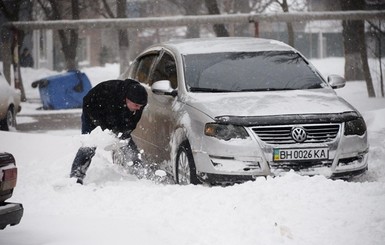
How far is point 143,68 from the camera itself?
9.39 metres

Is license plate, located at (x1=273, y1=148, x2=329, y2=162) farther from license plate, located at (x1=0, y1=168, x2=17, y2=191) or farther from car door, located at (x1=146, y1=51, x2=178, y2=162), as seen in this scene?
license plate, located at (x1=0, y1=168, x2=17, y2=191)

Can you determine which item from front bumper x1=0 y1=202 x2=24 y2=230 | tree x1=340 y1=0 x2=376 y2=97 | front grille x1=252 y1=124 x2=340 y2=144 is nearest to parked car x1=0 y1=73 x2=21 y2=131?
front grille x1=252 y1=124 x2=340 y2=144

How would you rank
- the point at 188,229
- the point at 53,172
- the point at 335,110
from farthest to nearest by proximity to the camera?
the point at 53,172, the point at 335,110, the point at 188,229

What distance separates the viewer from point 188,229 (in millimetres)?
5461

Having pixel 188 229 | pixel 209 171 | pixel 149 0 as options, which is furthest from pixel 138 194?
pixel 149 0

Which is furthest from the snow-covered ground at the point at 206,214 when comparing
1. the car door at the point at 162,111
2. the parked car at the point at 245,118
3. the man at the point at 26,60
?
the man at the point at 26,60

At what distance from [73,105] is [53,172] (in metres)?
12.6

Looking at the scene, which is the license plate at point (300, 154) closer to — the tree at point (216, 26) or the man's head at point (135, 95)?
the man's head at point (135, 95)

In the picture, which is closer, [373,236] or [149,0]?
[373,236]

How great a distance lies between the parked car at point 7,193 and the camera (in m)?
4.60

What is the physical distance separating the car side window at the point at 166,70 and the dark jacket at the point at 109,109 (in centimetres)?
75

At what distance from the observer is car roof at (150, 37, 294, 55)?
8469 millimetres

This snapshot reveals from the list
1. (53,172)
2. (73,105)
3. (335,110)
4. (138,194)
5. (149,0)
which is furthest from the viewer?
(149,0)

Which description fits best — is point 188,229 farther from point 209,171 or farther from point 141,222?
point 209,171
